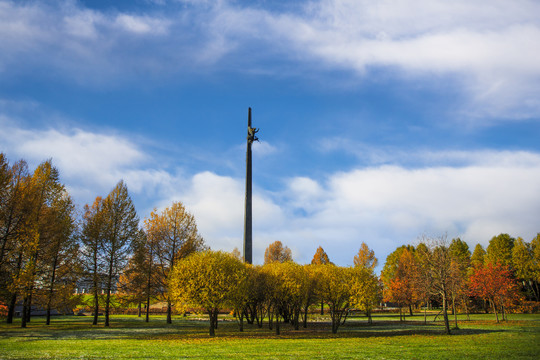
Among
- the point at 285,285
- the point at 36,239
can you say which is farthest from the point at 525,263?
the point at 36,239

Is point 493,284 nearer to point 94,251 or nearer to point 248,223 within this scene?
point 248,223

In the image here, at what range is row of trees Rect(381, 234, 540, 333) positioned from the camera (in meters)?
32.8

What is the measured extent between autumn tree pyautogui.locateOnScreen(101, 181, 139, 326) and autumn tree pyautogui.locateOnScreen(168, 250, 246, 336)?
13.7 metres

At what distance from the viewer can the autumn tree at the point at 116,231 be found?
132 feet

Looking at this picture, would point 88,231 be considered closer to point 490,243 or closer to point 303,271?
point 303,271

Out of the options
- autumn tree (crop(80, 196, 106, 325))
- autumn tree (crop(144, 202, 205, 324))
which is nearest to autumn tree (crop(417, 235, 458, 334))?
autumn tree (crop(144, 202, 205, 324))

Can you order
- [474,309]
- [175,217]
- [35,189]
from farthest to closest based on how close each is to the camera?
[474,309] < [175,217] < [35,189]

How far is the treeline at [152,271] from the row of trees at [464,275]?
0.27m

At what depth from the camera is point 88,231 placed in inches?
1569

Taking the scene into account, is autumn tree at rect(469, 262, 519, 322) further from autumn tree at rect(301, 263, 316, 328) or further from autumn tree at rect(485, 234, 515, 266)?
autumn tree at rect(301, 263, 316, 328)

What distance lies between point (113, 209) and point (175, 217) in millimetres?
7161

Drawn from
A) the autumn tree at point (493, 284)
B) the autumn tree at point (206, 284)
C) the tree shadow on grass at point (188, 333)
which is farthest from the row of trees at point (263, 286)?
the autumn tree at point (493, 284)

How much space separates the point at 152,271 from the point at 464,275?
5527 centimetres

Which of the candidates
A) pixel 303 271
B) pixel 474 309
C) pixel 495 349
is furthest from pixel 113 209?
pixel 474 309
